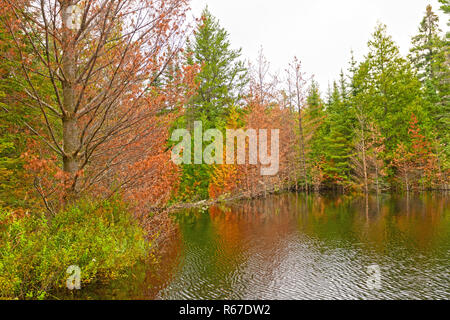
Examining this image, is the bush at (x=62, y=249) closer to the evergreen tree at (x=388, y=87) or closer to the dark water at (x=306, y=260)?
the dark water at (x=306, y=260)

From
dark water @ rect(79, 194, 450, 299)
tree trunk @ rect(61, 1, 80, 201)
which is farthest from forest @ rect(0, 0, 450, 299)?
dark water @ rect(79, 194, 450, 299)

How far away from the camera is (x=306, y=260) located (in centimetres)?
827

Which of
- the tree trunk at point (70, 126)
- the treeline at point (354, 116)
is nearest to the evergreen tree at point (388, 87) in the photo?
the treeline at point (354, 116)

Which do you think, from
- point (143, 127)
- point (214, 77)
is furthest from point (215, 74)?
point (143, 127)

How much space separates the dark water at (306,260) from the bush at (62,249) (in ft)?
2.48

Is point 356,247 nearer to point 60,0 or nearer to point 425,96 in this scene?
point 60,0

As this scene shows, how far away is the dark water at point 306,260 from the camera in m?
6.16

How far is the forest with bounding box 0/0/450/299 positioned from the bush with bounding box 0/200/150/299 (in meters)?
0.04

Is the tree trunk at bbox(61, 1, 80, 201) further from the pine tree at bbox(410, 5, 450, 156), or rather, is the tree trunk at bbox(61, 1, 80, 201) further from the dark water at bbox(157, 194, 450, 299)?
the pine tree at bbox(410, 5, 450, 156)

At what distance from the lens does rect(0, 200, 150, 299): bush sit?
538 centimetres

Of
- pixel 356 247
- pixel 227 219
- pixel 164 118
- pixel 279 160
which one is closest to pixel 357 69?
pixel 279 160

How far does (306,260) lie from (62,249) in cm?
608

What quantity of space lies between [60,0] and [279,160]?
2180cm

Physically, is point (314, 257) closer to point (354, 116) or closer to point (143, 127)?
point (143, 127)
